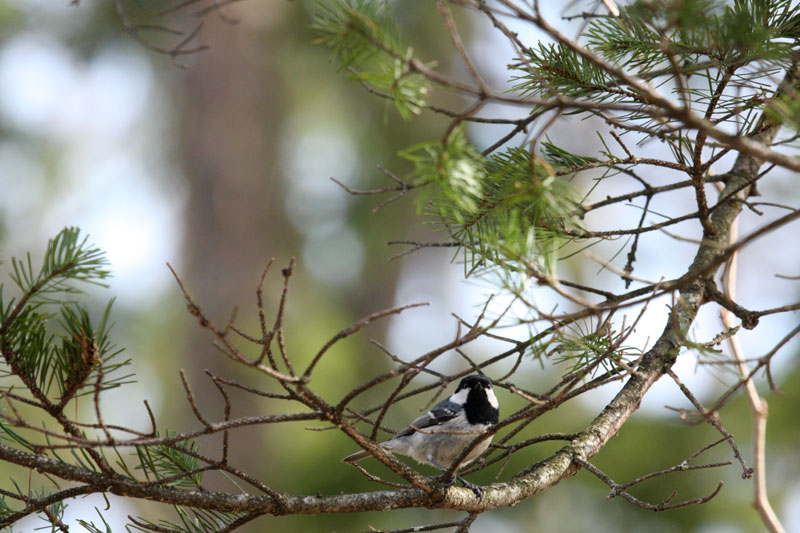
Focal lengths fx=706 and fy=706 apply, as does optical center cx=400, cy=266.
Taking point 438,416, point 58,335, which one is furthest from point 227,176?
point 58,335

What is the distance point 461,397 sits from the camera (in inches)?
132

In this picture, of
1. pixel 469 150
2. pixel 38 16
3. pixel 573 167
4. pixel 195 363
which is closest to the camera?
pixel 469 150

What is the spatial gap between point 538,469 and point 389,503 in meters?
0.44

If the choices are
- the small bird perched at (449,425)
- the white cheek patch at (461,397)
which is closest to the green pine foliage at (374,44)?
the small bird perched at (449,425)

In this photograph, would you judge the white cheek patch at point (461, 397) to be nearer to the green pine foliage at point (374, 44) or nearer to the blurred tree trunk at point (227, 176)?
the green pine foliage at point (374, 44)

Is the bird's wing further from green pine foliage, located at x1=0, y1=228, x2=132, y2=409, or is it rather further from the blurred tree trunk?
the blurred tree trunk

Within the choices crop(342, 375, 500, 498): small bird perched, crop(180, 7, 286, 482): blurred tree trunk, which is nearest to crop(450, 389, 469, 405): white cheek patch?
crop(342, 375, 500, 498): small bird perched

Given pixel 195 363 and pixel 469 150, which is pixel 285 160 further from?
pixel 469 150

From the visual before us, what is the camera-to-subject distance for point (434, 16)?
780 centimetres

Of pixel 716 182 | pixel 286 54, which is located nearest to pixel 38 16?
pixel 286 54

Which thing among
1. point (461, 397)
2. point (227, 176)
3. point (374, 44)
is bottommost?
point (374, 44)

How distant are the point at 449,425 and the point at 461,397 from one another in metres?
0.40

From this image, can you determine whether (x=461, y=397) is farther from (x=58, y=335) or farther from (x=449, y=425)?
(x=58, y=335)

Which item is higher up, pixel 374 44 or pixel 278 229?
pixel 278 229
